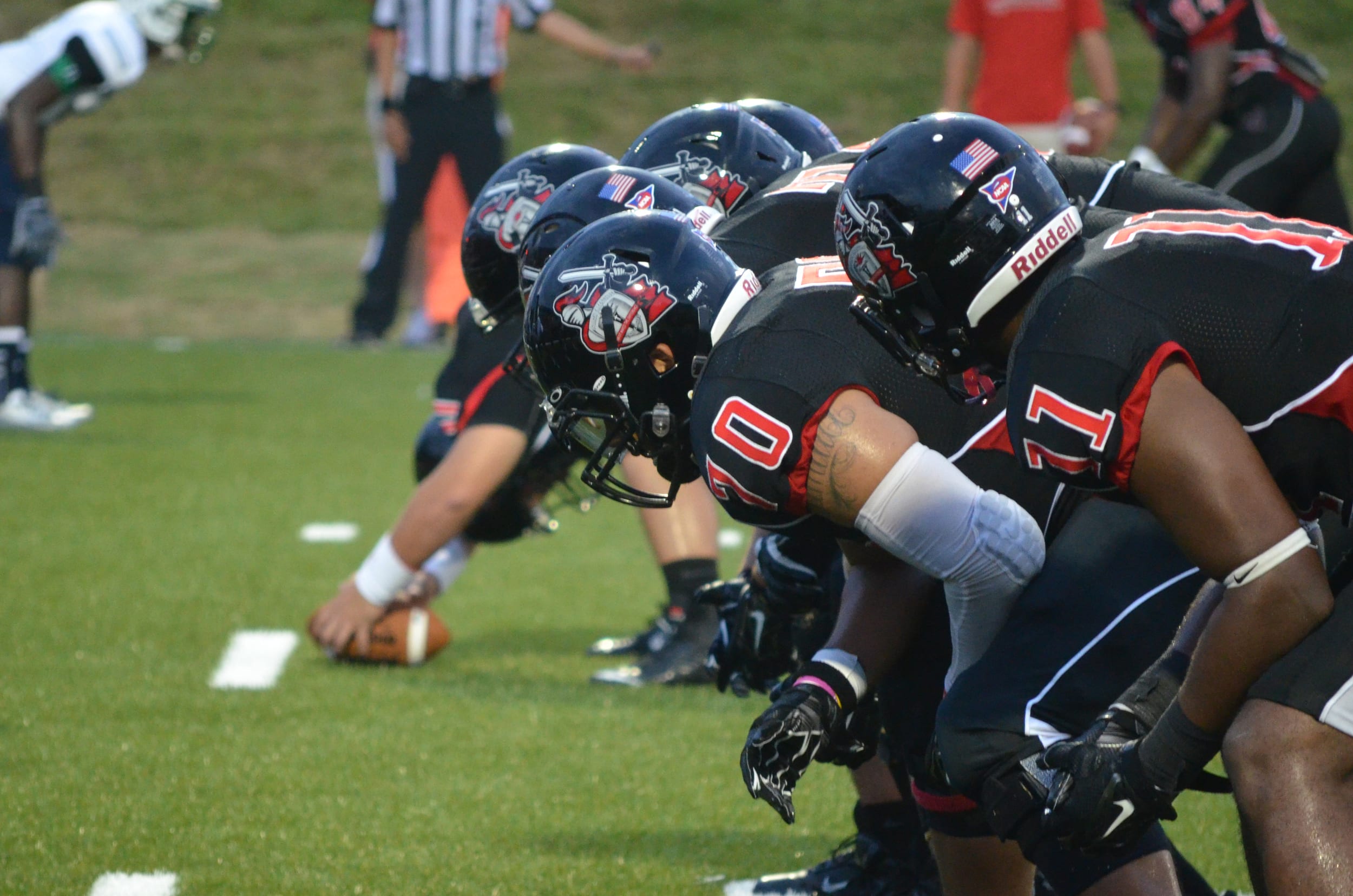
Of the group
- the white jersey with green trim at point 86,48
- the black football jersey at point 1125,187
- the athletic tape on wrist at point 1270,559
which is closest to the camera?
the athletic tape on wrist at point 1270,559

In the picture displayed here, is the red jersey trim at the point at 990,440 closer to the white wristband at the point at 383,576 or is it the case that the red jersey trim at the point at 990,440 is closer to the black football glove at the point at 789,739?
the black football glove at the point at 789,739

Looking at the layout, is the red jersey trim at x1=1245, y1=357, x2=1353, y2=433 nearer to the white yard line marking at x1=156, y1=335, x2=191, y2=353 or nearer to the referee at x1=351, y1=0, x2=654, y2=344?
the referee at x1=351, y1=0, x2=654, y2=344

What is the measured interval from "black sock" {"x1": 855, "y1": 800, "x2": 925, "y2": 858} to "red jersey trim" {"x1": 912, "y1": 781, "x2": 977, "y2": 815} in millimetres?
478

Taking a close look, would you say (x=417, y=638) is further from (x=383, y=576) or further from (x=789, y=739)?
(x=789, y=739)

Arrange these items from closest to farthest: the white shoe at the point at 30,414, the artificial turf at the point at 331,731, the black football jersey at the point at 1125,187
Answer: the black football jersey at the point at 1125,187 → the artificial turf at the point at 331,731 → the white shoe at the point at 30,414

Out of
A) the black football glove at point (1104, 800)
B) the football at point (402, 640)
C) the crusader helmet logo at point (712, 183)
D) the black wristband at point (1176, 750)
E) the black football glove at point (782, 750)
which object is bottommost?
the football at point (402, 640)

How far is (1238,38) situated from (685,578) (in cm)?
353

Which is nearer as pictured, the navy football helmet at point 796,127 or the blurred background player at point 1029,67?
the navy football helmet at point 796,127

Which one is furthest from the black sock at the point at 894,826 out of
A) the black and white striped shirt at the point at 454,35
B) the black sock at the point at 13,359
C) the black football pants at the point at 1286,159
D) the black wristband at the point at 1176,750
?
the black and white striped shirt at the point at 454,35

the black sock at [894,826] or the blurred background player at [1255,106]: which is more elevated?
the blurred background player at [1255,106]

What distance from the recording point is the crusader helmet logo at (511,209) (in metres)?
3.85

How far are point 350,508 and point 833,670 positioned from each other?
4722mm

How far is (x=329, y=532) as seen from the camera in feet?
22.2

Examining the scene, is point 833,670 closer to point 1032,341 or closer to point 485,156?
point 1032,341
